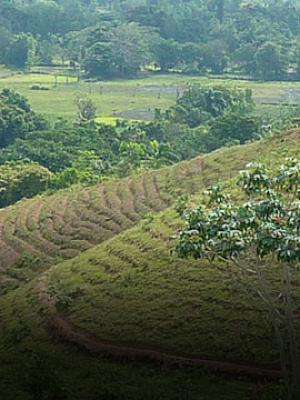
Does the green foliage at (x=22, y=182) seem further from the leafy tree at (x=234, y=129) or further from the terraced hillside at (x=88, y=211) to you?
the leafy tree at (x=234, y=129)

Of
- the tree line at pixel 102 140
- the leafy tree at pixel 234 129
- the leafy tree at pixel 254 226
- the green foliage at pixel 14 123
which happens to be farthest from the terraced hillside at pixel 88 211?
the green foliage at pixel 14 123

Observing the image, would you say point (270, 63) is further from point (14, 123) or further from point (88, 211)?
point (88, 211)

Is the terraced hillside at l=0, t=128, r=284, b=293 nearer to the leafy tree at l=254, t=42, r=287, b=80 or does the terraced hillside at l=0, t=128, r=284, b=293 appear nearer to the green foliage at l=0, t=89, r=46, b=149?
the green foliage at l=0, t=89, r=46, b=149

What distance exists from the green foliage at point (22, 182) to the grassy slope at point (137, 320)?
11.7 m

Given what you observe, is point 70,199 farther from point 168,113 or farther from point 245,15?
point 245,15

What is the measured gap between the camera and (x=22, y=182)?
3189 centimetres

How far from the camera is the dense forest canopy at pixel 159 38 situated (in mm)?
65312

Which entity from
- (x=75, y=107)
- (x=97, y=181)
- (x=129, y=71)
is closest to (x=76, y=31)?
(x=129, y=71)

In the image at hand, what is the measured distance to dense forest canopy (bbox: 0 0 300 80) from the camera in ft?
214

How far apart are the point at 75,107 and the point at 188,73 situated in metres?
15.0

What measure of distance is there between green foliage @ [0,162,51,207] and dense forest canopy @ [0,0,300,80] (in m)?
34.2

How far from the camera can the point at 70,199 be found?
86.2ft

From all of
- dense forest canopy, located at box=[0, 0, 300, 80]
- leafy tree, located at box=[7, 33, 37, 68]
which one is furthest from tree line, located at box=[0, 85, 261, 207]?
leafy tree, located at box=[7, 33, 37, 68]

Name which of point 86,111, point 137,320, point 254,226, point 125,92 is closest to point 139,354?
point 137,320
